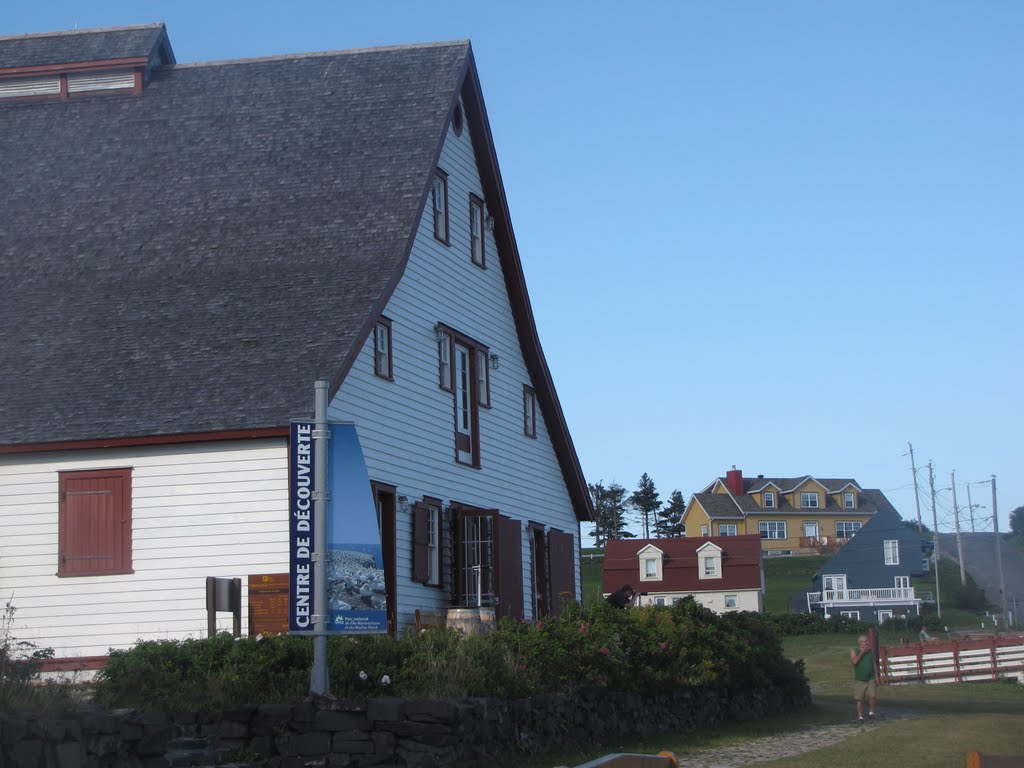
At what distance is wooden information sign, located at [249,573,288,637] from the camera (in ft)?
63.0

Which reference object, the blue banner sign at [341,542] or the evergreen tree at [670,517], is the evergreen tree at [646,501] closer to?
the evergreen tree at [670,517]

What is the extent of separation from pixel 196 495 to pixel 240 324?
2931 millimetres

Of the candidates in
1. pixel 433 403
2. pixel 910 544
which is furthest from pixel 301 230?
pixel 910 544

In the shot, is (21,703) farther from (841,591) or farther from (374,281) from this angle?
(841,591)

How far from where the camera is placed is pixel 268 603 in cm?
1931

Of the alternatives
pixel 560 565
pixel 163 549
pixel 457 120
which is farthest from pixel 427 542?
pixel 457 120

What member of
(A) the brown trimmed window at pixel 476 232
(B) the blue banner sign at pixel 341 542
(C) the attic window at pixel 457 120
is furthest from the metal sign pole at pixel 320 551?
(C) the attic window at pixel 457 120

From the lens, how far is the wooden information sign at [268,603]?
1919 cm

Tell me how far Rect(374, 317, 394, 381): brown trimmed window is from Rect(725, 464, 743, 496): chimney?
305ft

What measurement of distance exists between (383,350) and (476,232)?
5591mm

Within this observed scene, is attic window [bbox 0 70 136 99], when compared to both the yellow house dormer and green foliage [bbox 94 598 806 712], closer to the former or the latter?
green foliage [bbox 94 598 806 712]

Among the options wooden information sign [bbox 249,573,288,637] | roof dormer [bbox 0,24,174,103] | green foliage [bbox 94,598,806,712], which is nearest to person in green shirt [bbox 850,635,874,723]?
green foliage [bbox 94,598,806,712]

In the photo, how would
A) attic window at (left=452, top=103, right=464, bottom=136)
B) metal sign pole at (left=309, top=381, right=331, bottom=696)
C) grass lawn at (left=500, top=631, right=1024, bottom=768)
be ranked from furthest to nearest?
1. attic window at (left=452, top=103, right=464, bottom=136)
2. grass lawn at (left=500, top=631, right=1024, bottom=768)
3. metal sign pole at (left=309, top=381, right=331, bottom=696)

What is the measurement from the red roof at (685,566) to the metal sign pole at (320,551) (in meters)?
61.4
